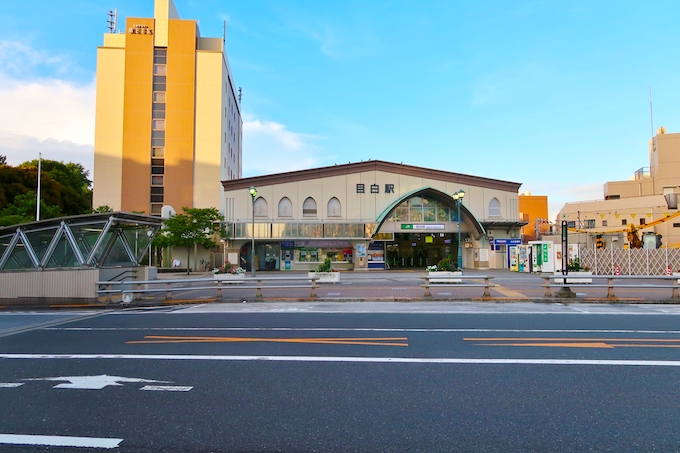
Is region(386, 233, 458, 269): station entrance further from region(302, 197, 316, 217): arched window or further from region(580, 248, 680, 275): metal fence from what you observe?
region(580, 248, 680, 275): metal fence

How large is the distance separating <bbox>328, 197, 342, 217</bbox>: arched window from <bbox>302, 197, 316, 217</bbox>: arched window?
1.59 m

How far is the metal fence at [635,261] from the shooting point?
2889 centimetres

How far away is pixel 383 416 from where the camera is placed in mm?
4387

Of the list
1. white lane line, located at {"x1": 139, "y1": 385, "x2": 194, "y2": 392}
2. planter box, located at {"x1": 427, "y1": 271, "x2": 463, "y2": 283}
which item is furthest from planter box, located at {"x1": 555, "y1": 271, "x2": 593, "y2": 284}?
white lane line, located at {"x1": 139, "y1": 385, "x2": 194, "y2": 392}

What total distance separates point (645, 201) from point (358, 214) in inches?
1769

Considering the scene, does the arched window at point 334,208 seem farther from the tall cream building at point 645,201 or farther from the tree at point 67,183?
the tall cream building at point 645,201

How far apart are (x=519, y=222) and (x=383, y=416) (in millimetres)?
43065

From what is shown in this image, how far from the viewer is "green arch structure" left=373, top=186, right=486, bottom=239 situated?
41.0 m

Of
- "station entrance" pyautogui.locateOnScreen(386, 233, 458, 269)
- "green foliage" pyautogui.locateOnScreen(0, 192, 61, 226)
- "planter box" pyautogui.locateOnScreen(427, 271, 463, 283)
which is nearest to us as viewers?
"planter box" pyautogui.locateOnScreen(427, 271, 463, 283)

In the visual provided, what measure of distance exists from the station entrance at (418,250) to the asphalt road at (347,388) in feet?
119

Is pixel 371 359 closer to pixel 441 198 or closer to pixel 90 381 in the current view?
pixel 90 381

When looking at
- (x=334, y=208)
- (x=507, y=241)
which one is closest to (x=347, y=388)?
(x=334, y=208)

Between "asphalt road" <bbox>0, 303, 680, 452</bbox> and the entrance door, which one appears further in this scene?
the entrance door

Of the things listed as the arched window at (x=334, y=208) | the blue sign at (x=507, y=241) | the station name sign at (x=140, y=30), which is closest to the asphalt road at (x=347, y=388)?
the arched window at (x=334, y=208)
